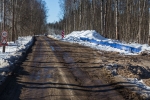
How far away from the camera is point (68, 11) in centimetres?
7662

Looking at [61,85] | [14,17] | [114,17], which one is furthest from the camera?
[114,17]

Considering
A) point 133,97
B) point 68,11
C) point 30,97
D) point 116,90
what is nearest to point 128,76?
point 116,90

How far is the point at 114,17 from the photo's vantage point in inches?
2339

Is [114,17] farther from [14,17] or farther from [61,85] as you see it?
[61,85]

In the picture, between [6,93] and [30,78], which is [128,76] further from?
[6,93]

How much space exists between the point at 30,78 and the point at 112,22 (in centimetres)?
5590

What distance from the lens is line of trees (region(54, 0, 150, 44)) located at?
45.4 metres

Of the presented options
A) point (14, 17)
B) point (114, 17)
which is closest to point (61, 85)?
point (14, 17)

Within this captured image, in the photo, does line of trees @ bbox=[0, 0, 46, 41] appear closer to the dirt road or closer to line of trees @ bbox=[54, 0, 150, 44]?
line of trees @ bbox=[54, 0, 150, 44]

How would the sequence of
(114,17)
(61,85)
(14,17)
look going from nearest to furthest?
(61,85), (14,17), (114,17)

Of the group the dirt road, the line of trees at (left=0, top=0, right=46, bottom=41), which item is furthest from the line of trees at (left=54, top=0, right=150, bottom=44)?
the dirt road

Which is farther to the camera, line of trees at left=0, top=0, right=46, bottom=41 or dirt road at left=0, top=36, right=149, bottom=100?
line of trees at left=0, top=0, right=46, bottom=41

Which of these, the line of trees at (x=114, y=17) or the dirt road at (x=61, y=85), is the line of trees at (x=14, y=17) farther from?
the dirt road at (x=61, y=85)

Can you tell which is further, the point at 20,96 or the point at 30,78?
the point at 30,78
